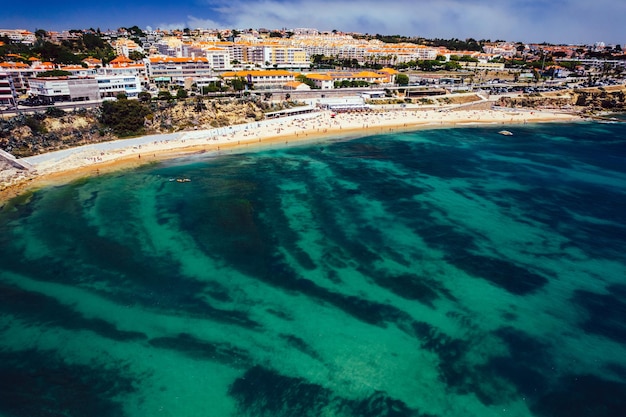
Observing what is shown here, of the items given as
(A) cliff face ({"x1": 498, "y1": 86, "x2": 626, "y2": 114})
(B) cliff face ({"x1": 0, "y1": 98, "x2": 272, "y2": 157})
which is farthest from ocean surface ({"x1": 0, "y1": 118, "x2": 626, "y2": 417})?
(A) cliff face ({"x1": 498, "y1": 86, "x2": 626, "y2": 114})

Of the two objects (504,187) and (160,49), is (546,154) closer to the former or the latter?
(504,187)

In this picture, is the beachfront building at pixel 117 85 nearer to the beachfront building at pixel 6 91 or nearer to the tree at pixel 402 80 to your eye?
the beachfront building at pixel 6 91

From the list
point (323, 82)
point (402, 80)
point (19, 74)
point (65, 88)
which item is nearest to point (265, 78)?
point (323, 82)

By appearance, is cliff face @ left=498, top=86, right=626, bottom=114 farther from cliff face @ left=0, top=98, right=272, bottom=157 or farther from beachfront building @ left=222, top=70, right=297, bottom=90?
cliff face @ left=0, top=98, right=272, bottom=157

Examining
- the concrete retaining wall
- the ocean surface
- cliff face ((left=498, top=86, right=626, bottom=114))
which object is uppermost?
cliff face ((left=498, top=86, right=626, bottom=114))

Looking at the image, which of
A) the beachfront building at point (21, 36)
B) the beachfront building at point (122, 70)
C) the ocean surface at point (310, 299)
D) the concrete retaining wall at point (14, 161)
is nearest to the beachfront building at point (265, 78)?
the beachfront building at point (122, 70)

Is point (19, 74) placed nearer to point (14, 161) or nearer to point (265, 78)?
point (14, 161)

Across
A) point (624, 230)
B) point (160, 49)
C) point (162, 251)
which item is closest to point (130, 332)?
point (162, 251)
